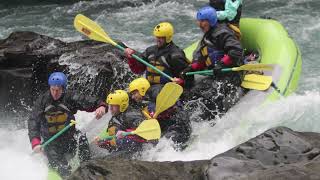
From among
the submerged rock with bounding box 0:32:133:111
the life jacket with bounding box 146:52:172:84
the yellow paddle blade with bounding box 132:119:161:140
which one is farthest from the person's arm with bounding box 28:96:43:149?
the submerged rock with bounding box 0:32:133:111

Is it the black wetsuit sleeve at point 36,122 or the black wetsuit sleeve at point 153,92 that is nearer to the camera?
the black wetsuit sleeve at point 36,122

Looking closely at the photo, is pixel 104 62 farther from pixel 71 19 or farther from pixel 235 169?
pixel 71 19

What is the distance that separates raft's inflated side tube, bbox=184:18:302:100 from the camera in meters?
5.72

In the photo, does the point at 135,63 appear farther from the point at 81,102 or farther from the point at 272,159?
the point at 272,159

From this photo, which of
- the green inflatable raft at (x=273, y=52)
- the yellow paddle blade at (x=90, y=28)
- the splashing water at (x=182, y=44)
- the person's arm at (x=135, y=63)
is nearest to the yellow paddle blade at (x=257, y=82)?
the green inflatable raft at (x=273, y=52)

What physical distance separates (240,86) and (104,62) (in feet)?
6.60

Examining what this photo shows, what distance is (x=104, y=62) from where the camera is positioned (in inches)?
265

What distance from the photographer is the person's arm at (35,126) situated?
475 cm

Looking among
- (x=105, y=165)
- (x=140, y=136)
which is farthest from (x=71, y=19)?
(x=105, y=165)

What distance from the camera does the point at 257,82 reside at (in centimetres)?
553

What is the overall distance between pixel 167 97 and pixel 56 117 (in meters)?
1.09

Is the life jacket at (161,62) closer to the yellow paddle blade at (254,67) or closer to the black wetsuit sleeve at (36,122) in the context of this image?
the yellow paddle blade at (254,67)

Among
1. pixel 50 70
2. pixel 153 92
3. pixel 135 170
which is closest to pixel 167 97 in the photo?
pixel 153 92

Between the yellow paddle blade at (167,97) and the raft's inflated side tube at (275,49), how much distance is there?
115 centimetres
